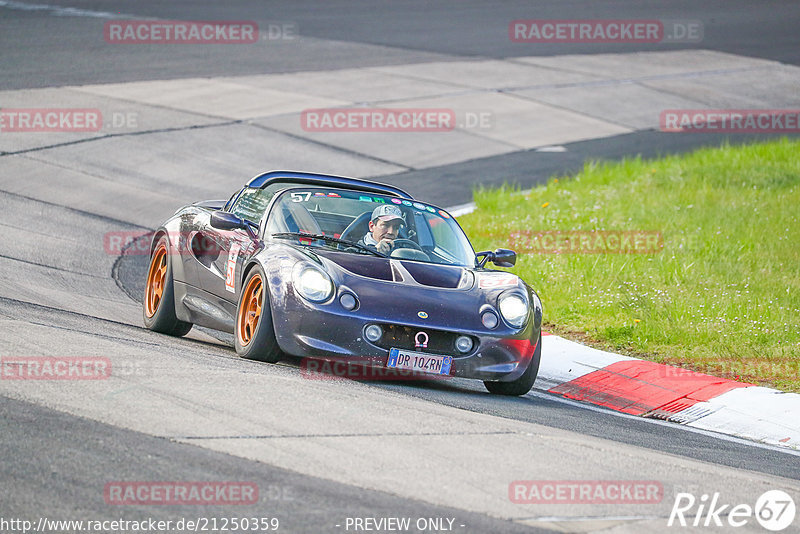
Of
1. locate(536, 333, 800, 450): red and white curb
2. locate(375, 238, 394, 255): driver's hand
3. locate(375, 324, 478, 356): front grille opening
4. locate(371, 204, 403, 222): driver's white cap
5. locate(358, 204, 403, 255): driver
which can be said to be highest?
locate(371, 204, 403, 222): driver's white cap

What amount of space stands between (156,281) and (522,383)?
349cm

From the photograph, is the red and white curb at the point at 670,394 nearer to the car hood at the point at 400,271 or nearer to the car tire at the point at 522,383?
the car tire at the point at 522,383

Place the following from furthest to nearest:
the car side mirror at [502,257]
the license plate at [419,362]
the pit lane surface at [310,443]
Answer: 1. the car side mirror at [502,257]
2. the license plate at [419,362]
3. the pit lane surface at [310,443]

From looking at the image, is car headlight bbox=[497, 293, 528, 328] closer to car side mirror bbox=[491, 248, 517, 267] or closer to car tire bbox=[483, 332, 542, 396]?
car tire bbox=[483, 332, 542, 396]

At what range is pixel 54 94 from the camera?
65.4 ft

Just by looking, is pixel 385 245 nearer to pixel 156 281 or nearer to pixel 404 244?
pixel 404 244

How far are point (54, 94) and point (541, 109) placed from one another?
960cm

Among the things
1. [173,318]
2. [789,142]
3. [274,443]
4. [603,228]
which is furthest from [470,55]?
[274,443]

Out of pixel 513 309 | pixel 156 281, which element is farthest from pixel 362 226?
pixel 156 281

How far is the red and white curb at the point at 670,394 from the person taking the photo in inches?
336

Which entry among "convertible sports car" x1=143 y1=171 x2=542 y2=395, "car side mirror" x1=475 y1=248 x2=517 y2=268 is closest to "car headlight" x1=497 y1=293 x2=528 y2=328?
"convertible sports car" x1=143 y1=171 x2=542 y2=395

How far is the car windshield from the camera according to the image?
339 inches

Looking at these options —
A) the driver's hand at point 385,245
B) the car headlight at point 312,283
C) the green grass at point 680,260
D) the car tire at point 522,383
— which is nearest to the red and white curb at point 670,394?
the green grass at point 680,260

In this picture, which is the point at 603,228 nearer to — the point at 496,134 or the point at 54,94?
the point at 496,134
